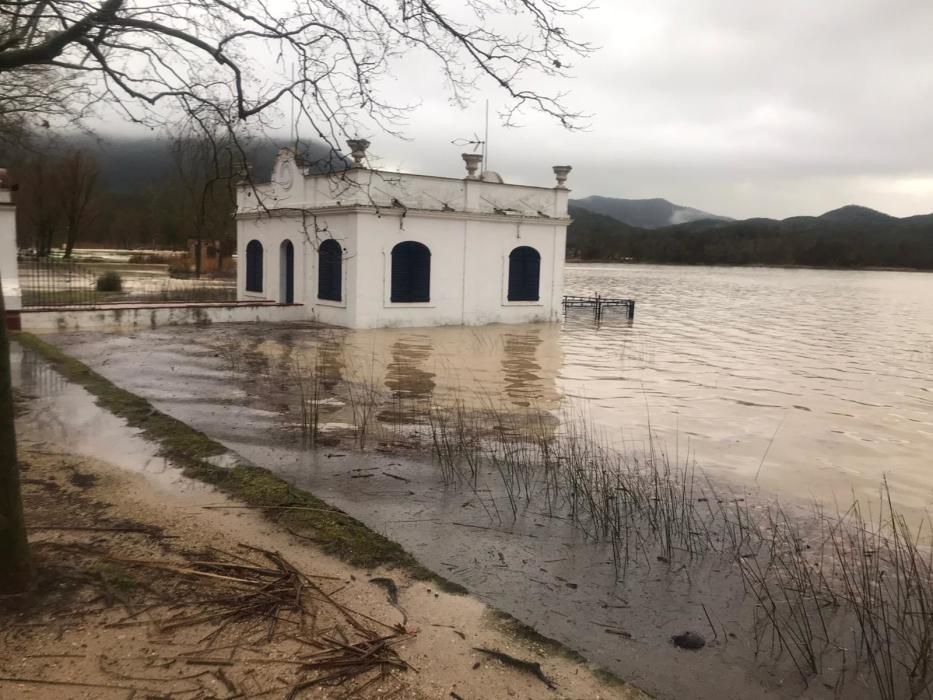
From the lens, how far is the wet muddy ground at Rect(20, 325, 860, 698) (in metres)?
4.38

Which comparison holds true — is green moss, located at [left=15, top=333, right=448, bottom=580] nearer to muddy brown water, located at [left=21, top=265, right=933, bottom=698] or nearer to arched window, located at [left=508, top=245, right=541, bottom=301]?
muddy brown water, located at [left=21, top=265, right=933, bottom=698]

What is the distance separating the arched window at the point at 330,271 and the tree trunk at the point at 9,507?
20.0m

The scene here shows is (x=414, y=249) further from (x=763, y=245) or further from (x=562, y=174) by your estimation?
(x=763, y=245)

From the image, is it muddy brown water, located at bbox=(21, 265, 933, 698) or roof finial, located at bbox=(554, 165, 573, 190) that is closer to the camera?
muddy brown water, located at bbox=(21, 265, 933, 698)

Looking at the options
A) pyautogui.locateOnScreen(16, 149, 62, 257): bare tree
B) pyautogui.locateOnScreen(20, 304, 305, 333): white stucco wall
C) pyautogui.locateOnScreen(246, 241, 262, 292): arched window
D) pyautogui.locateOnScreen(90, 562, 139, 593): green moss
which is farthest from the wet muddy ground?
pyautogui.locateOnScreen(16, 149, 62, 257): bare tree

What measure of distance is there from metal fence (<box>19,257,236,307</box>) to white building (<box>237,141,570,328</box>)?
476 cm

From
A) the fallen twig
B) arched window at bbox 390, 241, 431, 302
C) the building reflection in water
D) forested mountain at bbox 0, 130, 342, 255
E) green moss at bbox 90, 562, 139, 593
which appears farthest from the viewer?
forested mountain at bbox 0, 130, 342, 255

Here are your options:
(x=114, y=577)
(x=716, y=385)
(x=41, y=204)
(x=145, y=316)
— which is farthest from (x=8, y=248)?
(x=41, y=204)

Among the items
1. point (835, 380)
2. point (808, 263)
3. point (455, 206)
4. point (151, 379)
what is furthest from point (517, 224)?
point (808, 263)

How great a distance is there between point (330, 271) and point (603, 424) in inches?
604

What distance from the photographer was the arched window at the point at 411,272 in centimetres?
2464

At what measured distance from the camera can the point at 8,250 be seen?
62.8ft

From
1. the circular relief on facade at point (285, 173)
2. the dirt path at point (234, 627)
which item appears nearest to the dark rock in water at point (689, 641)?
the dirt path at point (234, 627)

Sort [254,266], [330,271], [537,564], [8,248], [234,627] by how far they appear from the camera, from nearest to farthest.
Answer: [234,627] < [537,564] < [8,248] < [330,271] < [254,266]
